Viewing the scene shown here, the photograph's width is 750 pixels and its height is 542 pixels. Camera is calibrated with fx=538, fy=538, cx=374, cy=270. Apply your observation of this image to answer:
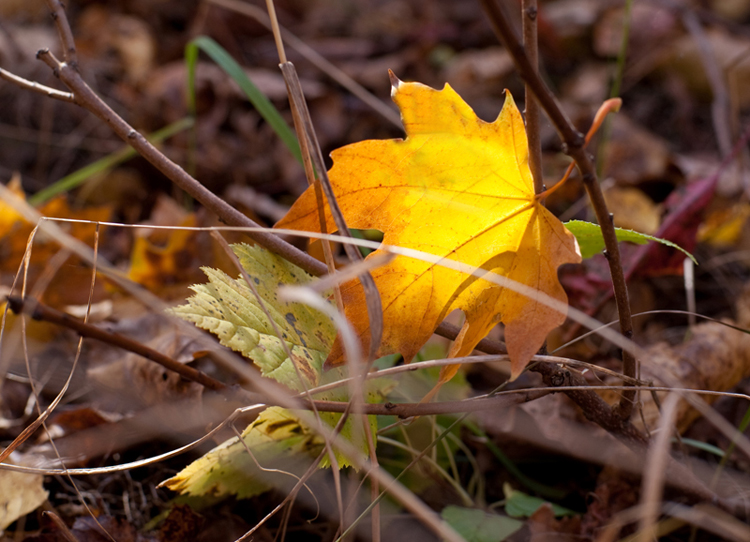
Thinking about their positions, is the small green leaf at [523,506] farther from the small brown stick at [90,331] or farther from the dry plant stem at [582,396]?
the small brown stick at [90,331]

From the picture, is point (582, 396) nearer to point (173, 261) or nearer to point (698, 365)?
point (698, 365)

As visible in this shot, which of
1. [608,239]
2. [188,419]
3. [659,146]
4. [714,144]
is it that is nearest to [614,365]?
[608,239]

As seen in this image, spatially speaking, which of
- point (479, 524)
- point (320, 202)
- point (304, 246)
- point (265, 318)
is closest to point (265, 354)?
point (265, 318)

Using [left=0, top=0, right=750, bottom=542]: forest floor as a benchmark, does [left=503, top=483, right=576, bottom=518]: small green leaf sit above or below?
below

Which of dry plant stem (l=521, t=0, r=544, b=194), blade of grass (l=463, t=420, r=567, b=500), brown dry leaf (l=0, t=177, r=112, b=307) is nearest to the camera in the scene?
dry plant stem (l=521, t=0, r=544, b=194)

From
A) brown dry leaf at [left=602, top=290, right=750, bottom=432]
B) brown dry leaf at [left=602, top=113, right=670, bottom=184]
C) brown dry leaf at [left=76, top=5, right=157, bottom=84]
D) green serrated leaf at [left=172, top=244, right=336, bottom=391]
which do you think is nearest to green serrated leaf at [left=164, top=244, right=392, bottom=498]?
green serrated leaf at [left=172, top=244, right=336, bottom=391]

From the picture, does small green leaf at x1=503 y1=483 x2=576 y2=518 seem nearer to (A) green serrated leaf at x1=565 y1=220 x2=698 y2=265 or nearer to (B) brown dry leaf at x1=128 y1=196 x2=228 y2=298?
(A) green serrated leaf at x1=565 y1=220 x2=698 y2=265

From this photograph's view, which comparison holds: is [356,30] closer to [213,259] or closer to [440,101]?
[213,259]

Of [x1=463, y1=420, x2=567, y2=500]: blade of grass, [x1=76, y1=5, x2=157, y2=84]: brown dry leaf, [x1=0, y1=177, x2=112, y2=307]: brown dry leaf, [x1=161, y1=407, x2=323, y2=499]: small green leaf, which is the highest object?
[x1=76, y1=5, x2=157, y2=84]: brown dry leaf
